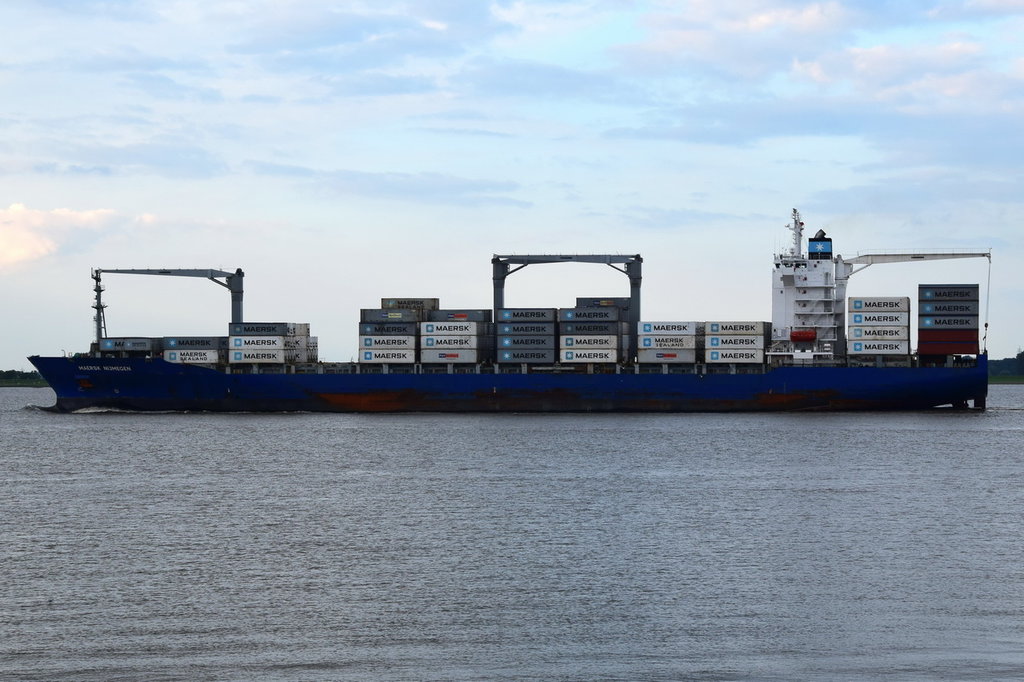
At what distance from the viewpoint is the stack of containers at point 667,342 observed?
247 feet

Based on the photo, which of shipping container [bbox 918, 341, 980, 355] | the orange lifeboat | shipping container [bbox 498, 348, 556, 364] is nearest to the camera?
shipping container [bbox 918, 341, 980, 355]

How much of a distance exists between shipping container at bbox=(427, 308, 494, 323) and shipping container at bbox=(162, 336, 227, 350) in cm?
1435

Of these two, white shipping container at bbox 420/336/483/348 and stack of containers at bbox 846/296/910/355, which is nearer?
stack of containers at bbox 846/296/910/355

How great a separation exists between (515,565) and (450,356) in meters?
51.3

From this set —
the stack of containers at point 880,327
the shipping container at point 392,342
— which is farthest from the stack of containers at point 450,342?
the stack of containers at point 880,327

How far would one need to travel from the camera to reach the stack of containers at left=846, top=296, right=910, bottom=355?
7288cm

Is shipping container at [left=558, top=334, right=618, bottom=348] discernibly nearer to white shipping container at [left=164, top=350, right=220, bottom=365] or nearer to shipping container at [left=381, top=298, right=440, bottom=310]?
shipping container at [left=381, top=298, right=440, bottom=310]

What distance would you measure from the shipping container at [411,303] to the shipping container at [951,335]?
106 ft

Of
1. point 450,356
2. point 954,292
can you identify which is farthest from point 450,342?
point 954,292

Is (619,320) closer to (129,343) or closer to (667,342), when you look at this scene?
(667,342)

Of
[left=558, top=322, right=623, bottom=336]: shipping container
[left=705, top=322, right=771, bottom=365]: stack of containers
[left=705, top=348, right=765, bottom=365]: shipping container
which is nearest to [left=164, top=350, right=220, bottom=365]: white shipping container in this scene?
[left=558, top=322, right=623, bottom=336]: shipping container

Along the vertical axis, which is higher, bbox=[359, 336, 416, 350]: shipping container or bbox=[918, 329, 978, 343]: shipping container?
bbox=[918, 329, 978, 343]: shipping container

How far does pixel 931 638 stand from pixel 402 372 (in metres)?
60.3

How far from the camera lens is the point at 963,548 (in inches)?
1069
